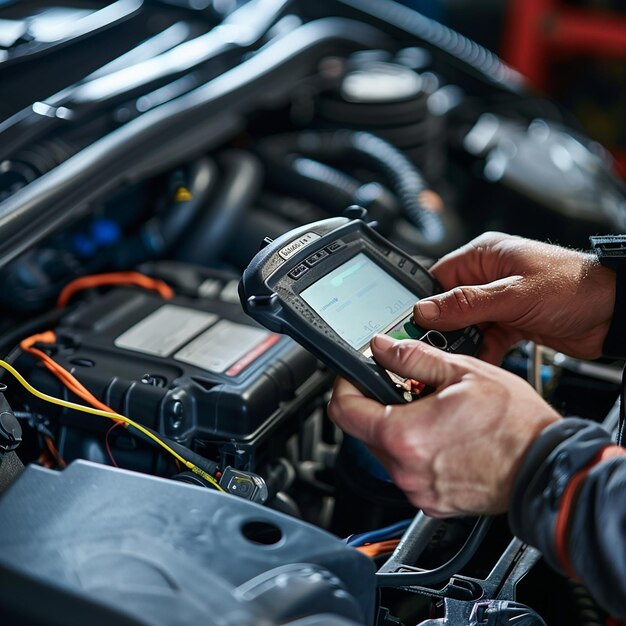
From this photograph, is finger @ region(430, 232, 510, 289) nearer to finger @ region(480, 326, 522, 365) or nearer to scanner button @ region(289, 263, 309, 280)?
finger @ region(480, 326, 522, 365)

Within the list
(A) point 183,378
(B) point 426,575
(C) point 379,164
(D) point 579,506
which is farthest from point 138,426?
(C) point 379,164

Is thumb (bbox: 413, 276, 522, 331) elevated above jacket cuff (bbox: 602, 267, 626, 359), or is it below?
above

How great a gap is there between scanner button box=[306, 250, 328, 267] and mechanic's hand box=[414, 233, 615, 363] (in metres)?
0.11

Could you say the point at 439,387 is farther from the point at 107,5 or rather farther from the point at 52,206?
the point at 107,5

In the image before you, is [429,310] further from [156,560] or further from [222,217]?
[222,217]

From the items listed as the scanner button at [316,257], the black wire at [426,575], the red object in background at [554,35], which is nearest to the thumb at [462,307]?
the scanner button at [316,257]

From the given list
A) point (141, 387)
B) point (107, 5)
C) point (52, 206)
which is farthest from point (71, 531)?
point (107, 5)

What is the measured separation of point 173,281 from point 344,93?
25.4 inches

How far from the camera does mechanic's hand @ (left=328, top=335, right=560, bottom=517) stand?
0.70 metres

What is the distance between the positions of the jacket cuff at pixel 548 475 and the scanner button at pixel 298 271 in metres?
0.27

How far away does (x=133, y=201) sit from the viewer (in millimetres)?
1279

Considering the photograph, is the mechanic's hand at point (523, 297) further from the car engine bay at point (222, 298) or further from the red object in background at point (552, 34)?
the red object in background at point (552, 34)

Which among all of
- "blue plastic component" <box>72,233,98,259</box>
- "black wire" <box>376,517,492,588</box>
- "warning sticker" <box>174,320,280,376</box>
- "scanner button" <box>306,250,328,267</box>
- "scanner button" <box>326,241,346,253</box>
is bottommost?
"black wire" <box>376,517,492,588</box>

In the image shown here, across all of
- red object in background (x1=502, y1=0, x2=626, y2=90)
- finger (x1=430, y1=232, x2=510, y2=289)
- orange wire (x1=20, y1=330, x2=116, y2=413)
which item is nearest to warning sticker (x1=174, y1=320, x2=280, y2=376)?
orange wire (x1=20, y1=330, x2=116, y2=413)
